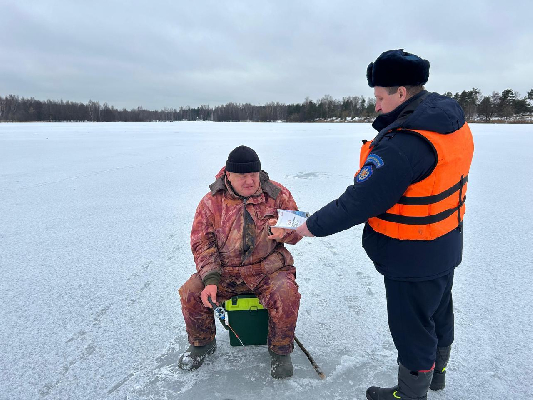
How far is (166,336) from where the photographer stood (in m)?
2.18

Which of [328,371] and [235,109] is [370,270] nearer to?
[328,371]

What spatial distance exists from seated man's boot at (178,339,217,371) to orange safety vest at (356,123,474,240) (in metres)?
1.22

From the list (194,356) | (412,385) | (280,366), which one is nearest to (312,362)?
(280,366)

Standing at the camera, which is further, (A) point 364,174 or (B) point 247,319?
(B) point 247,319

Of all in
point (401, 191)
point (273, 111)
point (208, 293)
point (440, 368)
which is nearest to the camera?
point (401, 191)

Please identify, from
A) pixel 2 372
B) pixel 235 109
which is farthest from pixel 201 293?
pixel 235 109

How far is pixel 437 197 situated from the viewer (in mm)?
1337

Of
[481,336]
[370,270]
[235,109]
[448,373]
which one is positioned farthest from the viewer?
[235,109]

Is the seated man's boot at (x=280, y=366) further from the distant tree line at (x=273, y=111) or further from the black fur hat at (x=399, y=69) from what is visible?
the distant tree line at (x=273, y=111)

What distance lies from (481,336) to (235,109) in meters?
85.1

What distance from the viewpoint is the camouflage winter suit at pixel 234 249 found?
6.41 ft

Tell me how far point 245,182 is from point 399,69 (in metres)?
1.01

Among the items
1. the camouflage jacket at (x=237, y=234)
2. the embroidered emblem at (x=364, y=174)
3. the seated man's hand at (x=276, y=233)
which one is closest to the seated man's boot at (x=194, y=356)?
the camouflage jacket at (x=237, y=234)

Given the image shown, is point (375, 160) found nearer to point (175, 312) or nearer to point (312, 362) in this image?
point (312, 362)
